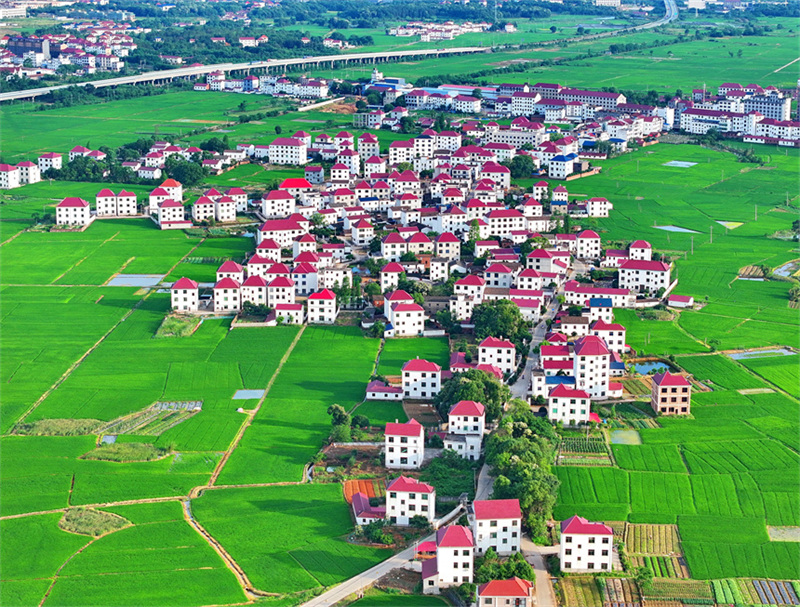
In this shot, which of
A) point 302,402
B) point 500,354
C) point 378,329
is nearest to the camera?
point 302,402

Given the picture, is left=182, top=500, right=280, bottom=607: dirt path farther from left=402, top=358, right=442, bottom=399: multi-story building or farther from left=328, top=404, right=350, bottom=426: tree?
left=402, top=358, right=442, bottom=399: multi-story building

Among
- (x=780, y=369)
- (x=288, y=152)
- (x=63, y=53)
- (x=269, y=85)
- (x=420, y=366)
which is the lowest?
(x=780, y=369)

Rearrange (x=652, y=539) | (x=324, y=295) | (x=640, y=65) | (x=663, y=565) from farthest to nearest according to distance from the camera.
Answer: (x=640, y=65) < (x=324, y=295) < (x=652, y=539) < (x=663, y=565)

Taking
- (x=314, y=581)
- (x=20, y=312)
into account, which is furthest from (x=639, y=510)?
(x=20, y=312)

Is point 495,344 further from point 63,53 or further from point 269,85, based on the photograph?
point 63,53

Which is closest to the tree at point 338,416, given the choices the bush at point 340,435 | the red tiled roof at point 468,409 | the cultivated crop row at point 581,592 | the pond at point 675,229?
the bush at point 340,435

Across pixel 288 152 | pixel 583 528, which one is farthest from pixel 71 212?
pixel 583 528

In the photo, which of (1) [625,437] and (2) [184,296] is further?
(2) [184,296]
